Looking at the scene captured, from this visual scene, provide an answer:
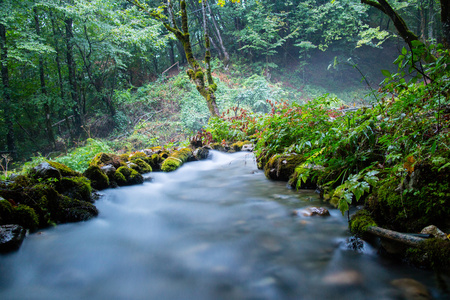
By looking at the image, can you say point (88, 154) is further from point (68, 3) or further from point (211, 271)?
point (68, 3)

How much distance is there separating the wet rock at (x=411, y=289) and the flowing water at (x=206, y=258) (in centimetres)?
3

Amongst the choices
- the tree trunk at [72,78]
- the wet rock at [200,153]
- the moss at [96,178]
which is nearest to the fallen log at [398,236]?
the moss at [96,178]

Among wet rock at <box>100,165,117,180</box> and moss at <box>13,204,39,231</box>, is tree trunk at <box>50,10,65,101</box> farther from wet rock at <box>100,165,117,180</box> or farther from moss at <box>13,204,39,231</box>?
moss at <box>13,204,39,231</box>

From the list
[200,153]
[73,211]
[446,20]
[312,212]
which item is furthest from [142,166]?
[446,20]

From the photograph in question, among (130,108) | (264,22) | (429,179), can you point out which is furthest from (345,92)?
(429,179)

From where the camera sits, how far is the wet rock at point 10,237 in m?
2.25

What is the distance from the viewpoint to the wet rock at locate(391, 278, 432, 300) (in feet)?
4.85

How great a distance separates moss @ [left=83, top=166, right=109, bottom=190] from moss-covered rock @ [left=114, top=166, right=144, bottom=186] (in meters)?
0.33

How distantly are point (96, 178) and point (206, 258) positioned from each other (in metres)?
2.96

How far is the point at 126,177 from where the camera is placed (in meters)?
4.77

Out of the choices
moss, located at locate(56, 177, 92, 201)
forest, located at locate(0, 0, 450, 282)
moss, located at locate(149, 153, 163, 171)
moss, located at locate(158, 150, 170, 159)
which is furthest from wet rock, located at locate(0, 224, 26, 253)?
moss, located at locate(158, 150, 170, 159)

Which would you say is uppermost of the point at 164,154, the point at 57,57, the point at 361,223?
Answer: the point at 57,57

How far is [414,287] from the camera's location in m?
Answer: 1.54

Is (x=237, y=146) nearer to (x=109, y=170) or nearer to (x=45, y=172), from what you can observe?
(x=109, y=170)
